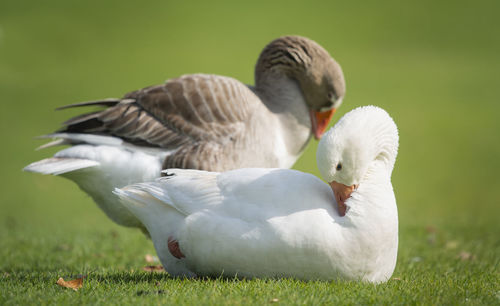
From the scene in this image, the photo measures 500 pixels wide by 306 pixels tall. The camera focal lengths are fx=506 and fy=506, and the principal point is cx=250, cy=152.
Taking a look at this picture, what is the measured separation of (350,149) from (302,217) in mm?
675

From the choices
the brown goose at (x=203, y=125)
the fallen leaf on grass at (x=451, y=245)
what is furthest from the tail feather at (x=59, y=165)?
the fallen leaf on grass at (x=451, y=245)

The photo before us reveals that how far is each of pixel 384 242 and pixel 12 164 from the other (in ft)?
43.7

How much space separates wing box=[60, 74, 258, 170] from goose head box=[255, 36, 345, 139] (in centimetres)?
73

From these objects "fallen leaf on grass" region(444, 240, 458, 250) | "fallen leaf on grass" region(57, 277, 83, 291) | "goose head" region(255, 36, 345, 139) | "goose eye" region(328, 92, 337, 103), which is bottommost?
"fallen leaf on grass" region(444, 240, 458, 250)

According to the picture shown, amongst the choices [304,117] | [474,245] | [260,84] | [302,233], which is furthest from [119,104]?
[474,245]

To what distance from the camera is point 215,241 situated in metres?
4.14

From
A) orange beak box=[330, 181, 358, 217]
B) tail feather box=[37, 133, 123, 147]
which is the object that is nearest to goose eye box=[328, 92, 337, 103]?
tail feather box=[37, 133, 123, 147]

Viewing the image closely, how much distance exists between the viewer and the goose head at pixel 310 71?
7.16 m

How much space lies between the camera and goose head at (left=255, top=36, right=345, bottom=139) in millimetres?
7160

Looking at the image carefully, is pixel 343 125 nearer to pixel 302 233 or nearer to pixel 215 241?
pixel 302 233

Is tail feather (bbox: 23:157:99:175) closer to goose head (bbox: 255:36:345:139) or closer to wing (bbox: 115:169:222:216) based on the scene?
wing (bbox: 115:169:222:216)

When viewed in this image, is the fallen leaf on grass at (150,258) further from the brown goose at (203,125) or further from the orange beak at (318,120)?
the orange beak at (318,120)

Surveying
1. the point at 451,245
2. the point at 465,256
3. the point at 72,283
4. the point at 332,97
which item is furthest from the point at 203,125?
the point at 451,245

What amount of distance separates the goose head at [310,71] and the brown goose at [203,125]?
1cm
